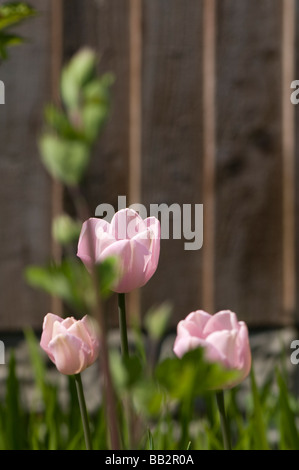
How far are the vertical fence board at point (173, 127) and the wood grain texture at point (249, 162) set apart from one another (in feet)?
0.20

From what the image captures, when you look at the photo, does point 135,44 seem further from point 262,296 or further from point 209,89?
point 262,296

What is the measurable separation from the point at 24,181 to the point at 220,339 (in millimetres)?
1348

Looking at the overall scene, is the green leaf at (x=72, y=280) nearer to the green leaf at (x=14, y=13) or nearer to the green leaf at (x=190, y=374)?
the green leaf at (x=190, y=374)

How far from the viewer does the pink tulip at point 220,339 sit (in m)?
0.46

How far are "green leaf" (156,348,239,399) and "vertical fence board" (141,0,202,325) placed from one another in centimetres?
150

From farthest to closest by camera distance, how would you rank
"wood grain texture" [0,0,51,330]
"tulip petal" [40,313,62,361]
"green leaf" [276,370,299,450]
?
"wood grain texture" [0,0,51,330], "green leaf" [276,370,299,450], "tulip petal" [40,313,62,361]

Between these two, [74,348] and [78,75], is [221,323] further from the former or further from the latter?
[78,75]

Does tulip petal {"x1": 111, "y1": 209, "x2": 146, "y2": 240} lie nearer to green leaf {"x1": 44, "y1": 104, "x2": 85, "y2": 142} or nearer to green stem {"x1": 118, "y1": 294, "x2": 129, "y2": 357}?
green stem {"x1": 118, "y1": 294, "x2": 129, "y2": 357}

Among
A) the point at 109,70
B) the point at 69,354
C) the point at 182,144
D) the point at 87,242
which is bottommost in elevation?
the point at 69,354

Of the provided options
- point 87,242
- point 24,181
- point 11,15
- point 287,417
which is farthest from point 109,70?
point 87,242

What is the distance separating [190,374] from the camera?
24cm

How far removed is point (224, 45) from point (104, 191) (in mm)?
489

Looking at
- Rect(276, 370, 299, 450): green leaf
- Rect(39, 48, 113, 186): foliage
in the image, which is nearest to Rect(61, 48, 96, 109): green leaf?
Rect(39, 48, 113, 186): foliage

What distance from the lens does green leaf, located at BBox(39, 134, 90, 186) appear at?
189mm
